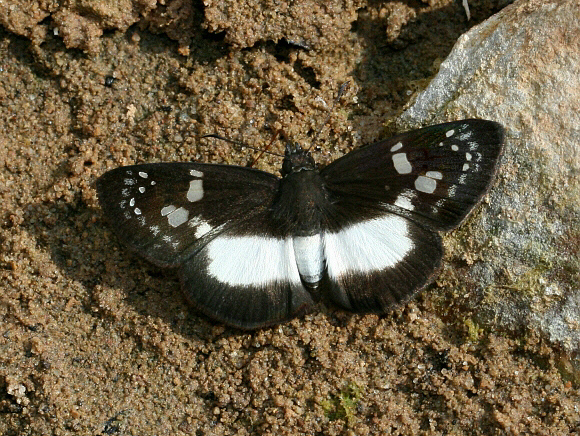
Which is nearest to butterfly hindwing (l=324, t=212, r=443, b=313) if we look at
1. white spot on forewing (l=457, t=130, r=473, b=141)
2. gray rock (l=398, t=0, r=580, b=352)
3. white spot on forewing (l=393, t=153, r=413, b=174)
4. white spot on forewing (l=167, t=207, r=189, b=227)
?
white spot on forewing (l=393, t=153, r=413, b=174)

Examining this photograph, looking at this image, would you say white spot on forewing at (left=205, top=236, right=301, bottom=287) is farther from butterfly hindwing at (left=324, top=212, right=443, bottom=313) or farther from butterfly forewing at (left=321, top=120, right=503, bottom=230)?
butterfly forewing at (left=321, top=120, right=503, bottom=230)

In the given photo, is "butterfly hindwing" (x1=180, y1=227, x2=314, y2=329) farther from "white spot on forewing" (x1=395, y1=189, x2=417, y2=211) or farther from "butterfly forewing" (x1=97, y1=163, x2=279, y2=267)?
"white spot on forewing" (x1=395, y1=189, x2=417, y2=211)

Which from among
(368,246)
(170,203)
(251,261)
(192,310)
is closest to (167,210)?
(170,203)

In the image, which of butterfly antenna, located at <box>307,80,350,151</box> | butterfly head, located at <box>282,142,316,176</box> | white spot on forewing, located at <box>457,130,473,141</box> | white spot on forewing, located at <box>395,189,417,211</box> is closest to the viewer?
white spot on forewing, located at <box>457,130,473,141</box>

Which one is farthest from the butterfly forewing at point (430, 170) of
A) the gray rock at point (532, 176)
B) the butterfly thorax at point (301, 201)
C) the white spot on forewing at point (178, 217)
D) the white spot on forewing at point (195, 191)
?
the white spot on forewing at point (178, 217)

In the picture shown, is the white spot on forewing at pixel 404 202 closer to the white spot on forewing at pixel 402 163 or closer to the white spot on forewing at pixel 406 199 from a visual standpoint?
the white spot on forewing at pixel 406 199

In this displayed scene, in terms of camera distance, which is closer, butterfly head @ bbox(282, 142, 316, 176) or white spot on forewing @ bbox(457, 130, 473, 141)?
white spot on forewing @ bbox(457, 130, 473, 141)

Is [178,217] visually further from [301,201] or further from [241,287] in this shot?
[301,201]

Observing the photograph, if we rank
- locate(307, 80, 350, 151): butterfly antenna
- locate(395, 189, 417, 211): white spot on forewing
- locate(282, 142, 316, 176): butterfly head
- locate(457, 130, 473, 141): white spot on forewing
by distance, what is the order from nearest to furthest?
1. locate(457, 130, 473, 141): white spot on forewing
2. locate(395, 189, 417, 211): white spot on forewing
3. locate(282, 142, 316, 176): butterfly head
4. locate(307, 80, 350, 151): butterfly antenna

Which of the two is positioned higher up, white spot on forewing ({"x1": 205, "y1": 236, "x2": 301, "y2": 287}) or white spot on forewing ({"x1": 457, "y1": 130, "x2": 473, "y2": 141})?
white spot on forewing ({"x1": 457, "y1": 130, "x2": 473, "y2": 141})
